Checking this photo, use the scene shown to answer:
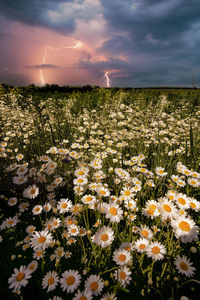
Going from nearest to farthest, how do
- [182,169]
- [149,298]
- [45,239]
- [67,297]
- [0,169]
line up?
[149,298], [67,297], [45,239], [182,169], [0,169]

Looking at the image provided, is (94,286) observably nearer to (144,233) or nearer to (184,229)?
(144,233)

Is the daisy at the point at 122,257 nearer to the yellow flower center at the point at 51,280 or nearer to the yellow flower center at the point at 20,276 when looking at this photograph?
the yellow flower center at the point at 51,280

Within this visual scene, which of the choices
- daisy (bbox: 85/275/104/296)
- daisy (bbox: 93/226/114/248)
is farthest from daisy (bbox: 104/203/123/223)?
daisy (bbox: 85/275/104/296)

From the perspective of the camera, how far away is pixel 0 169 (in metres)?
3.13

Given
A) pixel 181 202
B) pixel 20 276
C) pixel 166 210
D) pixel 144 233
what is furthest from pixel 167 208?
pixel 20 276

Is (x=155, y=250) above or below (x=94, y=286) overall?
above

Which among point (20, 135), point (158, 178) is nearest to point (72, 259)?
point (158, 178)

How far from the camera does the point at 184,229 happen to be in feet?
4.29

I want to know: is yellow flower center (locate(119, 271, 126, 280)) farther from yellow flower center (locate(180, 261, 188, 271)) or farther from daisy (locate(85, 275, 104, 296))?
yellow flower center (locate(180, 261, 188, 271))

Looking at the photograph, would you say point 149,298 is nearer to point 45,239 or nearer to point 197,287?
point 197,287

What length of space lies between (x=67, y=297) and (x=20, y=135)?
153 inches

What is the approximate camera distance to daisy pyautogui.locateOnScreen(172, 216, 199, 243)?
1251mm

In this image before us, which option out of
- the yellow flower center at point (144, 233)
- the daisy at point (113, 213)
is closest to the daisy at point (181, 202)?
the yellow flower center at point (144, 233)

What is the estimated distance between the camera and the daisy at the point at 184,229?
125 centimetres
